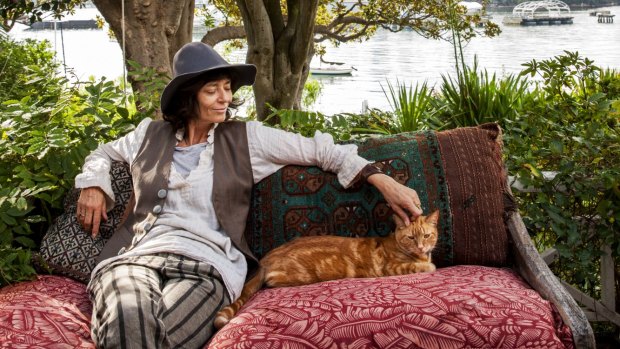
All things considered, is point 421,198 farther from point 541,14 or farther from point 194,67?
point 541,14

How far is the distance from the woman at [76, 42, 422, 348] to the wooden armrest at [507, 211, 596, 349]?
45 centimetres

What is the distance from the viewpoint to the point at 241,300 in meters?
2.98

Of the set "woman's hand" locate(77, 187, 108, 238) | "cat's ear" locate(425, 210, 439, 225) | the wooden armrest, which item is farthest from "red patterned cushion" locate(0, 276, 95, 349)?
the wooden armrest

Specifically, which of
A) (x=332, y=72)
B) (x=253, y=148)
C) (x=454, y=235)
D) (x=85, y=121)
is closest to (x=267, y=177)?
(x=253, y=148)

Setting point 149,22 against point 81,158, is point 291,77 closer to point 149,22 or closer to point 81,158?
point 149,22

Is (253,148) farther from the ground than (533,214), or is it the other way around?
(253,148)

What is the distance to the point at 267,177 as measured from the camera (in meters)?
3.37

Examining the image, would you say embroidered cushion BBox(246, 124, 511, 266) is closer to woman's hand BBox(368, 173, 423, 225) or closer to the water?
woman's hand BBox(368, 173, 423, 225)

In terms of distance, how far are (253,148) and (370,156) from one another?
0.48 metres

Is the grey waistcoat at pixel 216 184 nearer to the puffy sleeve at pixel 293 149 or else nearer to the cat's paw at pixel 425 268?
the puffy sleeve at pixel 293 149

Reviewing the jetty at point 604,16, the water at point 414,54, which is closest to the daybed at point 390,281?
the water at point 414,54

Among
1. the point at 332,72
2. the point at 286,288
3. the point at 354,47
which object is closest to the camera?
the point at 286,288

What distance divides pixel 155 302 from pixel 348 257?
82 centimetres

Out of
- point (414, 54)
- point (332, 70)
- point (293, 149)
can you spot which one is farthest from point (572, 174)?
point (414, 54)
